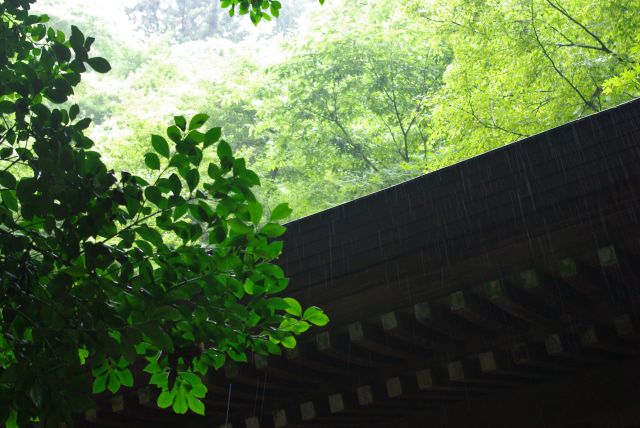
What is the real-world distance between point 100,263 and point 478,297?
83.3 inches

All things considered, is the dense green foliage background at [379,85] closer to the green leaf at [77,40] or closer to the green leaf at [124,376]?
the green leaf at [77,40]

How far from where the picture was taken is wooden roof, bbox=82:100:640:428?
3453mm

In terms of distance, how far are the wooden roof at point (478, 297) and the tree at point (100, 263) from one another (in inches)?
50.0

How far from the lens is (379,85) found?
1302 cm

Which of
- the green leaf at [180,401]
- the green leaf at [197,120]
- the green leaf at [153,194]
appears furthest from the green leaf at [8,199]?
the green leaf at [180,401]

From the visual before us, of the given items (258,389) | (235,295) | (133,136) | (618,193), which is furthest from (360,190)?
(235,295)

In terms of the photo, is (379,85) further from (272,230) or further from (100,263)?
(100,263)

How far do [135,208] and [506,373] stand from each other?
271 cm

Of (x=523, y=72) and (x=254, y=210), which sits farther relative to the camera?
(x=523, y=72)

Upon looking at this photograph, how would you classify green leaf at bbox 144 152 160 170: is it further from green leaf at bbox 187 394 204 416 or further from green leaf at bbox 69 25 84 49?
green leaf at bbox 187 394 204 416

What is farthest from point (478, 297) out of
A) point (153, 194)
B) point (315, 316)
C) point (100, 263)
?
point (100, 263)

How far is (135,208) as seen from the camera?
2275 mm

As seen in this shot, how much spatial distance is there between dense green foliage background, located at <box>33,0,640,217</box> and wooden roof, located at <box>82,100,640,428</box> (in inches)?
146

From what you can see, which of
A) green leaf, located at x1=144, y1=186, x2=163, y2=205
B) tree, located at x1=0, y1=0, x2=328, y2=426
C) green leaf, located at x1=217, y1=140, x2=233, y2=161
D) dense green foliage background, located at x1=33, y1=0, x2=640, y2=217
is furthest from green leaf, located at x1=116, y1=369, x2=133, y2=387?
dense green foliage background, located at x1=33, y1=0, x2=640, y2=217
